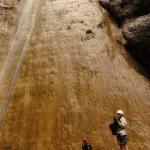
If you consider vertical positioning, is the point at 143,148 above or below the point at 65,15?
below

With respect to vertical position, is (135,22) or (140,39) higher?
(135,22)

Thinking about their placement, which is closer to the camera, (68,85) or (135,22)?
(68,85)

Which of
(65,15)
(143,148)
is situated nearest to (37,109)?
(143,148)

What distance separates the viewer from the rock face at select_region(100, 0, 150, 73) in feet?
51.0

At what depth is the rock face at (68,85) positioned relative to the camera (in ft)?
44.2

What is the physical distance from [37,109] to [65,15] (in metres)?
5.07

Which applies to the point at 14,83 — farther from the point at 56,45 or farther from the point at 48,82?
the point at 56,45

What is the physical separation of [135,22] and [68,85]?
3779 millimetres

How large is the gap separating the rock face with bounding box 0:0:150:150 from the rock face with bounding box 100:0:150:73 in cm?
38

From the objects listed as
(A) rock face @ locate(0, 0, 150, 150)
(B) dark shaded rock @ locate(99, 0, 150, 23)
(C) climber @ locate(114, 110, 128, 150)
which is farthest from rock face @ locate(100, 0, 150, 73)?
(C) climber @ locate(114, 110, 128, 150)

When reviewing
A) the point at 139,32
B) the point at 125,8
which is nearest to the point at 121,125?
the point at 139,32

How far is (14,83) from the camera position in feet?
49.6

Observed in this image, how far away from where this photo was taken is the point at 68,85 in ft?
48.2

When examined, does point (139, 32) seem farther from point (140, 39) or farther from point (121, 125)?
point (121, 125)
